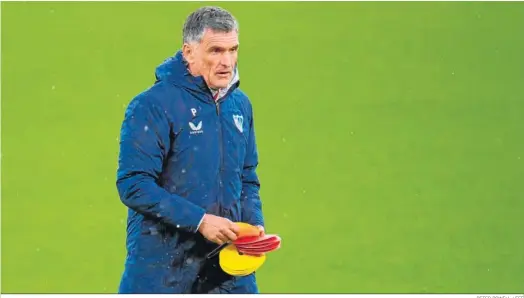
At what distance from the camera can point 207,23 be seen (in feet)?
15.7

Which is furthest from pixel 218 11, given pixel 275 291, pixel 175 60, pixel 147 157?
pixel 275 291

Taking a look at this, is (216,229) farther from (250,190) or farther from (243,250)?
(250,190)

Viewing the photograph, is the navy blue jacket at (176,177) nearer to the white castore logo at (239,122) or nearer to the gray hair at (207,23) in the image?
the white castore logo at (239,122)

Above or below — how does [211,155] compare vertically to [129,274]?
above

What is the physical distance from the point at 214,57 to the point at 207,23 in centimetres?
13

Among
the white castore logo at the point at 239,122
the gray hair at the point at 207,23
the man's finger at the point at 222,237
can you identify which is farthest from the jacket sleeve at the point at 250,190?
the gray hair at the point at 207,23

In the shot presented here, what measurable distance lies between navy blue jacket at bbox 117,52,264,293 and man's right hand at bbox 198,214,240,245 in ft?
0.10

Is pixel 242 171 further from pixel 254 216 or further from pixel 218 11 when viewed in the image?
pixel 218 11

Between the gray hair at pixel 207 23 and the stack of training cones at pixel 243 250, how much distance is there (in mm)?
740

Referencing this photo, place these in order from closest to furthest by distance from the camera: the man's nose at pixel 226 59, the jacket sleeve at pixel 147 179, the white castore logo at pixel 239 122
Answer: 1. the jacket sleeve at pixel 147 179
2. the man's nose at pixel 226 59
3. the white castore logo at pixel 239 122

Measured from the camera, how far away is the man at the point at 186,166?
4711 mm

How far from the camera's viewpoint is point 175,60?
489cm

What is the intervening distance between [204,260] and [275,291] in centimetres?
244

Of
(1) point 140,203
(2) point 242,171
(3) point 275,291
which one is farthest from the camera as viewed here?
(3) point 275,291
